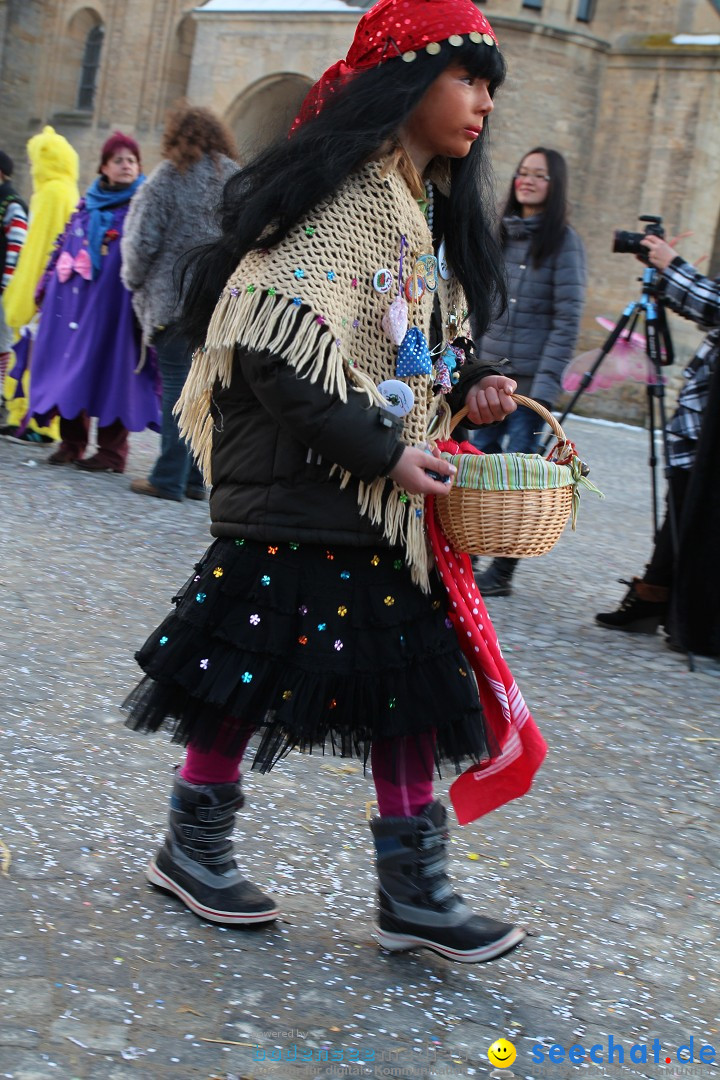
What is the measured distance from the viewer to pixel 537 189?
7.01 metres

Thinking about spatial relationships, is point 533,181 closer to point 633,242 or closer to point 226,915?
point 633,242

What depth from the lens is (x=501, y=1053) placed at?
2531mm

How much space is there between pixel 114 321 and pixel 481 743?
6334 millimetres

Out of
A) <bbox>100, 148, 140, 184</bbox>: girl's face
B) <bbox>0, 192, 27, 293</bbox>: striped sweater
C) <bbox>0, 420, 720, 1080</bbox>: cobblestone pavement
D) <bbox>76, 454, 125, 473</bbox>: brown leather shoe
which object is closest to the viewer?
<bbox>0, 420, 720, 1080</bbox>: cobblestone pavement

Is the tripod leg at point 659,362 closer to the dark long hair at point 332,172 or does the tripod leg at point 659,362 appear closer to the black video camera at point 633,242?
the black video camera at point 633,242

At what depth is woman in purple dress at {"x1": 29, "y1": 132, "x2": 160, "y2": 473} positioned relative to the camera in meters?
8.40

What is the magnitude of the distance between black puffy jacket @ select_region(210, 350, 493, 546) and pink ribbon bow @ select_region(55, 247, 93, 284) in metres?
5.97

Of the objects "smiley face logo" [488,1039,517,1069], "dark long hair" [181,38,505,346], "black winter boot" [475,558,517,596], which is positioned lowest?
"smiley face logo" [488,1039,517,1069]

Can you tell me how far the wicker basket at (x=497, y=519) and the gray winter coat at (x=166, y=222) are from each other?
513 cm

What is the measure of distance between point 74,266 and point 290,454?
6.36m

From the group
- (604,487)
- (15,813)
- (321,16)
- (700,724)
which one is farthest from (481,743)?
(321,16)

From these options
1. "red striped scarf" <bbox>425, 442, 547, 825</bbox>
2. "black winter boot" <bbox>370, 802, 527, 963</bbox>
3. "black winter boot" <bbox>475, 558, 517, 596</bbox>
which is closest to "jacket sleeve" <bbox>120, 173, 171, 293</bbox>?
"black winter boot" <bbox>475, 558, 517, 596</bbox>

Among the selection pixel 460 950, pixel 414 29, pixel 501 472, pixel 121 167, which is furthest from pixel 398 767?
pixel 121 167

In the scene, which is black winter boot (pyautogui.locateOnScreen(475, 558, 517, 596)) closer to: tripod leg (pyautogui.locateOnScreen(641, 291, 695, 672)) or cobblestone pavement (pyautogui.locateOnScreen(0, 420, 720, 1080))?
tripod leg (pyautogui.locateOnScreen(641, 291, 695, 672))
